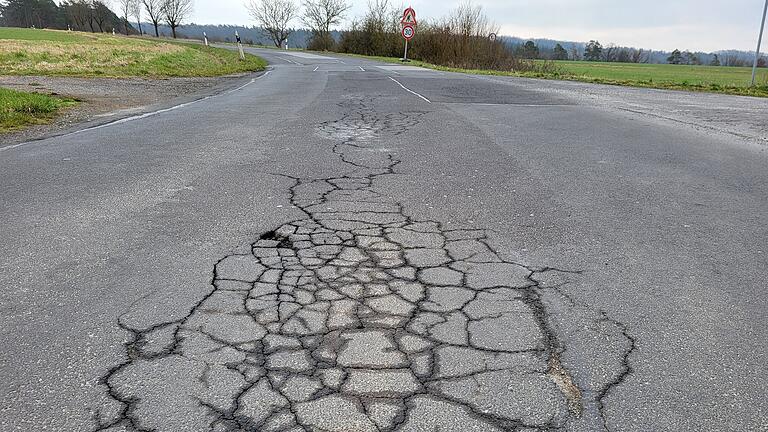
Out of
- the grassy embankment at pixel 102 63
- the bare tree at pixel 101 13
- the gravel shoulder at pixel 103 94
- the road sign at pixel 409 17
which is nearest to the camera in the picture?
the gravel shoulder at pixel 103 94

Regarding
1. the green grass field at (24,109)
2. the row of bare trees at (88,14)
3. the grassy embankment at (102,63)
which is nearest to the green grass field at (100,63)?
the grassy embankment at (102,63)

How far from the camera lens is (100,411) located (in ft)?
7.17

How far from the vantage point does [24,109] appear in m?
9.73

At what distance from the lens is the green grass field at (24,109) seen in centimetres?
884

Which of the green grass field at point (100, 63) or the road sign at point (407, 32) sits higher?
the road sign at point (407, 32)

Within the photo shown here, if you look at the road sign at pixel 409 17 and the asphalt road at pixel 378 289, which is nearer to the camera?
the asphalt road at pixel 378 289

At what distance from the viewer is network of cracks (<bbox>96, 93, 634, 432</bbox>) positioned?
2188 millimetres

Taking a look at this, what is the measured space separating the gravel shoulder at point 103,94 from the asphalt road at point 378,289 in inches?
76.3

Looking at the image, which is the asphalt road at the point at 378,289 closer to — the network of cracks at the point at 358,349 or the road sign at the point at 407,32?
the network of cracks at the point at 358,349

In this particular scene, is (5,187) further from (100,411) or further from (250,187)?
(100,411)

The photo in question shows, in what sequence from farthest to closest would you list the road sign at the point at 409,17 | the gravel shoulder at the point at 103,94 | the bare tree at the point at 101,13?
1. the bare tree at the point at 101,13
2. the road sign at the point at 409,17
3. the gravel shoulder at the point at 103,94

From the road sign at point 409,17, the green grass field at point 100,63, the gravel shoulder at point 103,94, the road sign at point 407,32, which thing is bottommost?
the gravel shoulder at point 103,94

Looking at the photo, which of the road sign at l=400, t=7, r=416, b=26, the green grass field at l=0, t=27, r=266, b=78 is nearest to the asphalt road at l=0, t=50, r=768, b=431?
the green grass field at l=0, t=27, r=266, b=78

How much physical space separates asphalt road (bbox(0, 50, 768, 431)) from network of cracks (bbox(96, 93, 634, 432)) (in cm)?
1
